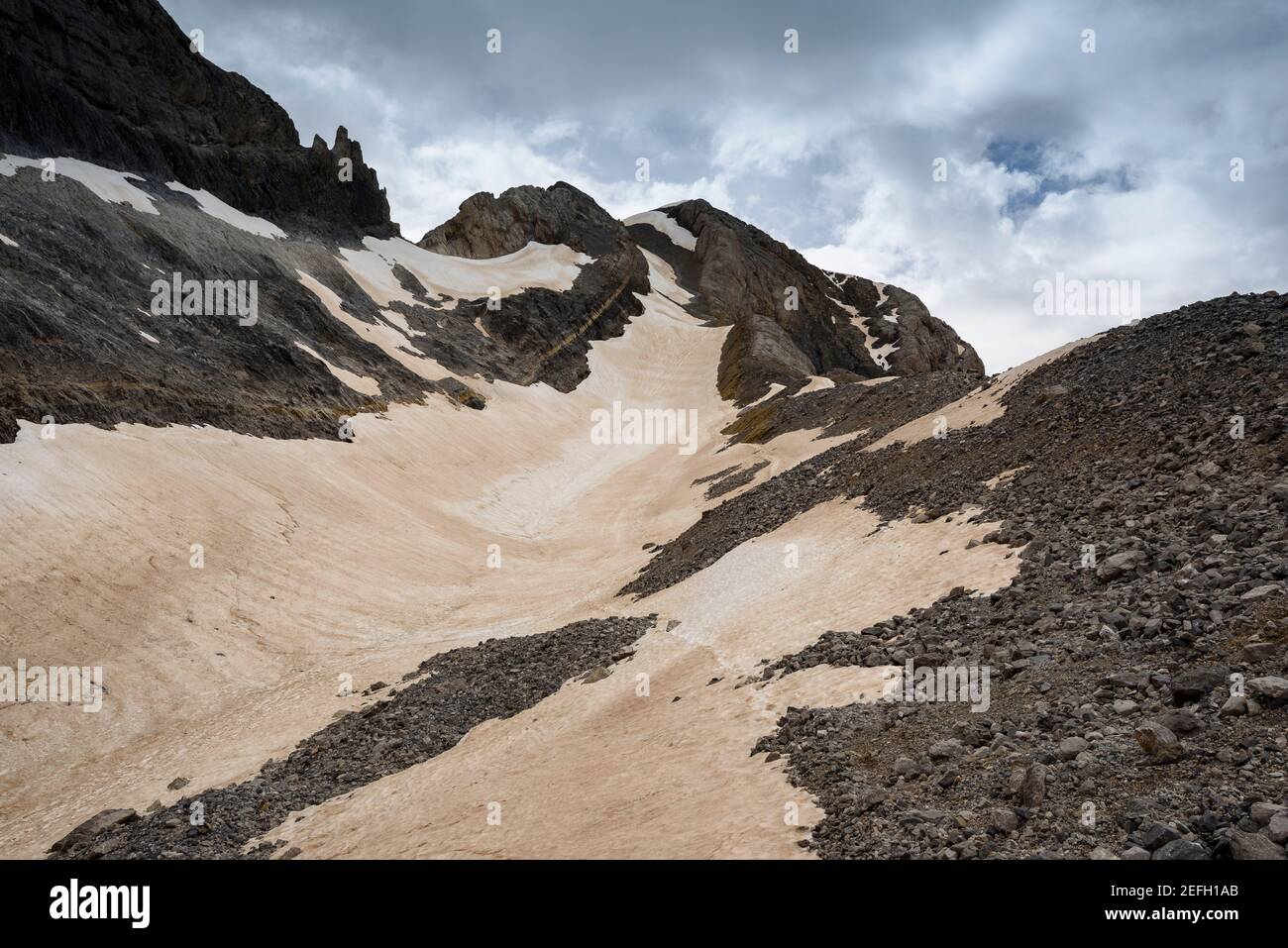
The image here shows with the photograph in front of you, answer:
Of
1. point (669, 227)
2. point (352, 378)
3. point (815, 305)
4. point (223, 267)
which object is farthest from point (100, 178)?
point (669, 227)

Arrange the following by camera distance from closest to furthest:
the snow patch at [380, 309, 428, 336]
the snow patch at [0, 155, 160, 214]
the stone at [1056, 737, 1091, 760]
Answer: the stone at [1056, 737, 1091, 760] < the snow patch at [0, 155, 160, 214] < the snow patch at [380, 309, 428, 336]

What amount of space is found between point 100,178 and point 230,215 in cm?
1139

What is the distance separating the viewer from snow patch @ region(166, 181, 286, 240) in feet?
182

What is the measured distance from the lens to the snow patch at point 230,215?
5534 cm

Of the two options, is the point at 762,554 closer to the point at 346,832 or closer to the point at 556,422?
the point at 346,832

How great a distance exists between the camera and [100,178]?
1834 inches

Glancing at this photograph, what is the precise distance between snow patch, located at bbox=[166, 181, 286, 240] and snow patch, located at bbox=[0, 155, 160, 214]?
549cm

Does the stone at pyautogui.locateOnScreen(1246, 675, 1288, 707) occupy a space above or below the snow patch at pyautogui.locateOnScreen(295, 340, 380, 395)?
below

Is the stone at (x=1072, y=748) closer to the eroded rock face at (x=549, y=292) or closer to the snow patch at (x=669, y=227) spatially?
the eroded rock face at (x=549, y=292)

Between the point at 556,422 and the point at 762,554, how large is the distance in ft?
146

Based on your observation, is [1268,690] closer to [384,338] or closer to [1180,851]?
[1180,851]
